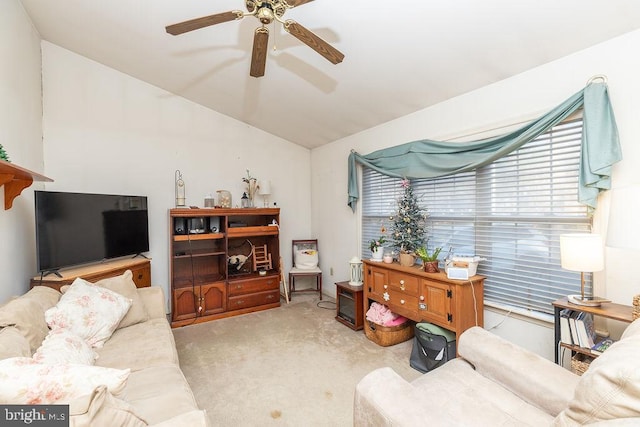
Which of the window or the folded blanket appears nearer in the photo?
the window

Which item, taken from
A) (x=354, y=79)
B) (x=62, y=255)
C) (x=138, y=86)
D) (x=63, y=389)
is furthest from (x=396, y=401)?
(x=138, y=86)

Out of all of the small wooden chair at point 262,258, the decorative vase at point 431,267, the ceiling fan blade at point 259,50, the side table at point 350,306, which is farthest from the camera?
the small wooden chair at point 262,258

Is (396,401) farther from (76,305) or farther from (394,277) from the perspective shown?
(76,305)

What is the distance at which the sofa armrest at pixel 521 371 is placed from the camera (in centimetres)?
132

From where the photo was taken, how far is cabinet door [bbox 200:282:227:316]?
3672 millimetres

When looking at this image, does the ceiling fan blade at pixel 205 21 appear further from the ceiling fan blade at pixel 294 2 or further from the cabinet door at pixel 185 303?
the cabinet door at pixel 185 303

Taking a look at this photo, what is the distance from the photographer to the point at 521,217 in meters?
2.36

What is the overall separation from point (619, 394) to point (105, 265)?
3.79 meters

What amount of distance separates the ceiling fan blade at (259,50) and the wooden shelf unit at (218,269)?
216 cm

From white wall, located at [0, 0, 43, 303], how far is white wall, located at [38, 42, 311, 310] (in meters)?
0.26

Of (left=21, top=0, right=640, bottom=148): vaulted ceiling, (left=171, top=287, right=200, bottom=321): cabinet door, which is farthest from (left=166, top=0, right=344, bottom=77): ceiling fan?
(left=171, top=287, right=200, bottom=321): cabinet door

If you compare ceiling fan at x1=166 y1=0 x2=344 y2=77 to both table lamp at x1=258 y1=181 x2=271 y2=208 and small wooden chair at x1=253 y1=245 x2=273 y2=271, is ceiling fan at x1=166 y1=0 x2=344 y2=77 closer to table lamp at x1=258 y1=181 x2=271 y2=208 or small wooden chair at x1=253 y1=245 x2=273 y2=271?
table lamp at x1=258 y1=181 x2=271 y2=208

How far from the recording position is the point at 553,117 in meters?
2.03

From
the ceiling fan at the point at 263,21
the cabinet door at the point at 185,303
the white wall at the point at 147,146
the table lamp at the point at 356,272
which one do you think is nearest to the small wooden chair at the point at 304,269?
the white wall at the point at 147,146
